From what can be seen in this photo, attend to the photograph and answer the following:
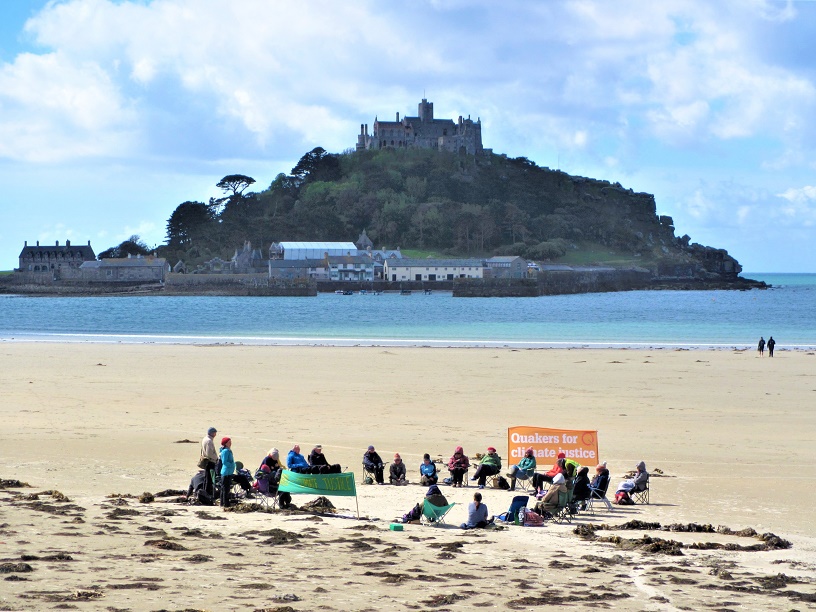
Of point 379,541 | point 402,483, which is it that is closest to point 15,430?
point 402,483

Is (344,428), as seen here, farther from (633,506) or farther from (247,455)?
(633,506)

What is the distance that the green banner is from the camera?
9375 millimetres

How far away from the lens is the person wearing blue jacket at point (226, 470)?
9.28 m

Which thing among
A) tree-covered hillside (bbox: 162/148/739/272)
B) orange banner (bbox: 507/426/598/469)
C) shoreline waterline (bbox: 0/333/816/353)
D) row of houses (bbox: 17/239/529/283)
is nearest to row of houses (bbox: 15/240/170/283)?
row of houses (bbox: 17/239/529/283)

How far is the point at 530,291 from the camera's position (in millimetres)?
103625

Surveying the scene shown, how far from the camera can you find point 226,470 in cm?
931

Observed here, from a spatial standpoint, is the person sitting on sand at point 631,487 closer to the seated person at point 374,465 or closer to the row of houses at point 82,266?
the seated person at point 374,465

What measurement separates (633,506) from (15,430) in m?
9.19

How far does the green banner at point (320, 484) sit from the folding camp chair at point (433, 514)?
768mm

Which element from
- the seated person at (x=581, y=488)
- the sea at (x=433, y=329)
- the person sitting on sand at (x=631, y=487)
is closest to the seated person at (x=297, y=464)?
the seated person at (x=581, y=488)

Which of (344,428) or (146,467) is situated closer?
(146,467)

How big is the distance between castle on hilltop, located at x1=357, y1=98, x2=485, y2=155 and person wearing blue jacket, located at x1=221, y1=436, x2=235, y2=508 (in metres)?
146

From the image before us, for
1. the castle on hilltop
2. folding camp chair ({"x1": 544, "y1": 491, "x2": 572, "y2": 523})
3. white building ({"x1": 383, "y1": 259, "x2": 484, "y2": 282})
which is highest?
the castle on hilltop

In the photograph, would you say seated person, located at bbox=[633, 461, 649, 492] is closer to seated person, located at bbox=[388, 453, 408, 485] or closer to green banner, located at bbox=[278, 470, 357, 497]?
seated person, located at bbox=[388, 453, 408, 485]
